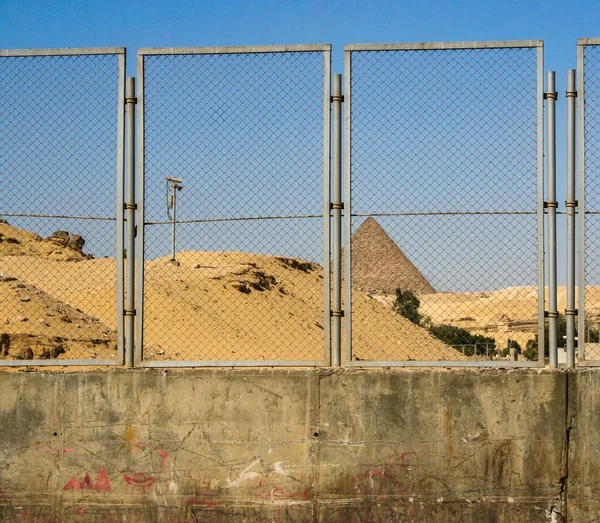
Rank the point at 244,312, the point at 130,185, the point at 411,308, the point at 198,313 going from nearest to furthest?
the point at 130,185 < the point at 411,308 < the point at 198,313 < the point at 244,312

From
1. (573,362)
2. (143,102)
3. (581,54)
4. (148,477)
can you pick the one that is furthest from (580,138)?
(148,477)

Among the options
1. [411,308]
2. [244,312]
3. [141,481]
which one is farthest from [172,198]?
[244,312]

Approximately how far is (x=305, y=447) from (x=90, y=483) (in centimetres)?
158

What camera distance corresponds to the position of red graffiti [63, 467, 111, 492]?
6.21m

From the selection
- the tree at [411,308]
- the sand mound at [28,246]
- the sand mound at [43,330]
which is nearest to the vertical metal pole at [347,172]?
the tree at [411,308]

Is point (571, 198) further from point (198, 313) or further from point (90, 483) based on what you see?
point (198, 313)

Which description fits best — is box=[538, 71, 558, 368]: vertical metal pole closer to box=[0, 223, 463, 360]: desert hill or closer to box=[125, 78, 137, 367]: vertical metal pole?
box=[125, 78, 137, 367]: vertical metal pole

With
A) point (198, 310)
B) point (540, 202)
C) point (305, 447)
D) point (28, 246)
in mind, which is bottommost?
point (305, 447)

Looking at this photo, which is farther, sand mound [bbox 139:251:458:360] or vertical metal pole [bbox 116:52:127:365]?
sand mound [bbox 139:251:458:360]

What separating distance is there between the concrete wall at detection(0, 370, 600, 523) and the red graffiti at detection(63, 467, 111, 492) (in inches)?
0.4

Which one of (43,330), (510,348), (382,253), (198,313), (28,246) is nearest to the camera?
(510,348)

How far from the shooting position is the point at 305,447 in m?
6.14

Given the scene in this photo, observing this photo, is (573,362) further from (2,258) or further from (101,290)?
(2,258)

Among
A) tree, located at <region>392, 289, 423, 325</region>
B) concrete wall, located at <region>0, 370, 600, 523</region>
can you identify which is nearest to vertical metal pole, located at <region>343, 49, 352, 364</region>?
concrete wall, located at <region>0, 370, 600, 523</region>
